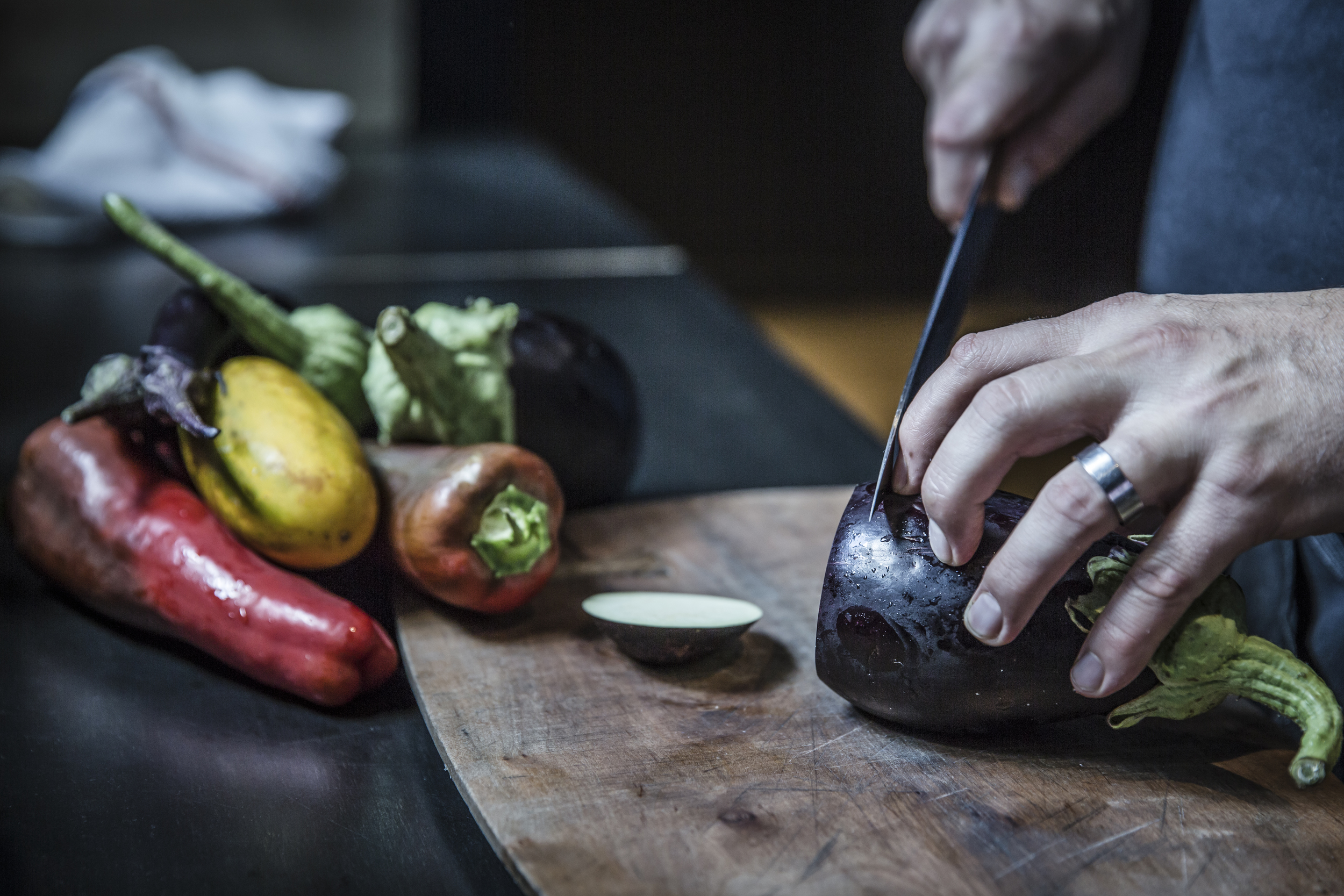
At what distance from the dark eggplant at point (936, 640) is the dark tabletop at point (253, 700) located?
29cm

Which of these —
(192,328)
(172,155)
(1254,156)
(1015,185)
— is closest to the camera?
(192,328)

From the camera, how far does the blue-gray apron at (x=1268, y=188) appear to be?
989 millimetres

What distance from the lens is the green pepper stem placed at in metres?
1.05

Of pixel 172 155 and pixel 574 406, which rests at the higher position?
pixel 574 406

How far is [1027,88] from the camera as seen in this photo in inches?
49.2

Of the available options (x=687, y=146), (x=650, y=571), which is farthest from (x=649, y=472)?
(x=687, y=146)

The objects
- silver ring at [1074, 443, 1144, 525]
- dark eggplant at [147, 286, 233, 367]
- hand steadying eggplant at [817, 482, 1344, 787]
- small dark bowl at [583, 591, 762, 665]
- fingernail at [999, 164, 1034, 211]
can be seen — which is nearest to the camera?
silver ring at [1074, 443, 1144, 525]

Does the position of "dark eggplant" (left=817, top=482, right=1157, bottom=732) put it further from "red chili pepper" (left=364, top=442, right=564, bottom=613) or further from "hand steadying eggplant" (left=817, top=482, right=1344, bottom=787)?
"red chili pepper" (left=364, top=442, right=564, bottom=613)

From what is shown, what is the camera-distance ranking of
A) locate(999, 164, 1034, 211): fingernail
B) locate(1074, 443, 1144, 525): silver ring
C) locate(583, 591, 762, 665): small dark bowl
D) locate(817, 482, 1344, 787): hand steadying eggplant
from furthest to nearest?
locate(999, 164, 1034, 211): fingernail → locate(583, 591, 762, 665): small dark bowl → locate(817, 482, 1344, 787): hand steadying eggplant → locate(1074, 443, 1144, 525): silver ring

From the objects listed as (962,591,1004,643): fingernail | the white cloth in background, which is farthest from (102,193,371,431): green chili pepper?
the white cloth in background

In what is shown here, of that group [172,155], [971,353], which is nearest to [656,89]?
[172,155]

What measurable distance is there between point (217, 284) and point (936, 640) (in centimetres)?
71

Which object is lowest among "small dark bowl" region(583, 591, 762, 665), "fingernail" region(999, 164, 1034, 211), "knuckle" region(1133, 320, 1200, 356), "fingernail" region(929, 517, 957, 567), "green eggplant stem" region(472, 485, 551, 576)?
"small dark bowl" region(583, 591, 762, 665)

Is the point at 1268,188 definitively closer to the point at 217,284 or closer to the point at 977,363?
the point at 977,363
